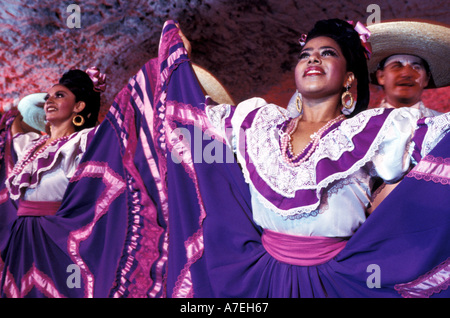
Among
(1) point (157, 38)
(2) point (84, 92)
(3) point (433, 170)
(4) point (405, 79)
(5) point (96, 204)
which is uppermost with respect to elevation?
(1) point (157, 38)

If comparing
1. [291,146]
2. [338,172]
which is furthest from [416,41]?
[338,172]

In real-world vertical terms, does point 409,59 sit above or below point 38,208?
above

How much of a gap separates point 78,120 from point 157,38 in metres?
1.31

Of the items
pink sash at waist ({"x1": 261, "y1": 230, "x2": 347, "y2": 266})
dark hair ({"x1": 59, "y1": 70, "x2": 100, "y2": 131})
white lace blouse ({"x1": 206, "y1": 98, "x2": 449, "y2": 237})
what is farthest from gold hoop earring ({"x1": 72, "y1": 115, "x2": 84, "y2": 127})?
pink sash at waist ({"x1": 261, "y1": 230, "x2": 347, "y2": 266})

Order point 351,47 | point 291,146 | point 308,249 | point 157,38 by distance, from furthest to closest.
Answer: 1. point 157,38
2. point 351,47
3. point 291,146
4. point 308,249

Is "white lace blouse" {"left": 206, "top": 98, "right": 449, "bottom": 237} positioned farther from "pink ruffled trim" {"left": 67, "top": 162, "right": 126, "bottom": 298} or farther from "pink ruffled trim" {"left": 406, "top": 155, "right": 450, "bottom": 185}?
"pink ruffled trim" {"left": 67, "top": 162, "right": 126, "bottom": 298}

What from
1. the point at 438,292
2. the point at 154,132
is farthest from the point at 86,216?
the point at 438,292

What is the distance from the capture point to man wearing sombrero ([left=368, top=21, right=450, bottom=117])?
223cm

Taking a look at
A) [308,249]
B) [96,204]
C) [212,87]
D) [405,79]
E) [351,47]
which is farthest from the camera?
[212,87]

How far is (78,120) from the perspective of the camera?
110 inches

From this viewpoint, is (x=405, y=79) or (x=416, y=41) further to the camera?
(x=405, y=79)

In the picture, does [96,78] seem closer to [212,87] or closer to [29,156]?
[29,156]

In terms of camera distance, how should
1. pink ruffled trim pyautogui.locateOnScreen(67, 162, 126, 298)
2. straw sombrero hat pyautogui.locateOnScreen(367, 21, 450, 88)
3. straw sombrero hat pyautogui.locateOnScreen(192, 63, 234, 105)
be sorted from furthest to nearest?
1. straw sombrero hat pyautogui.locateOnScreen(192, 63, 234, 105)
2. straw sombrero hat pyautogui.locateOnScreen(367, 21, 450, 88)
3. pink ruffled trim pyautogui.locateOnScreen(67, 162, 126, 298)
